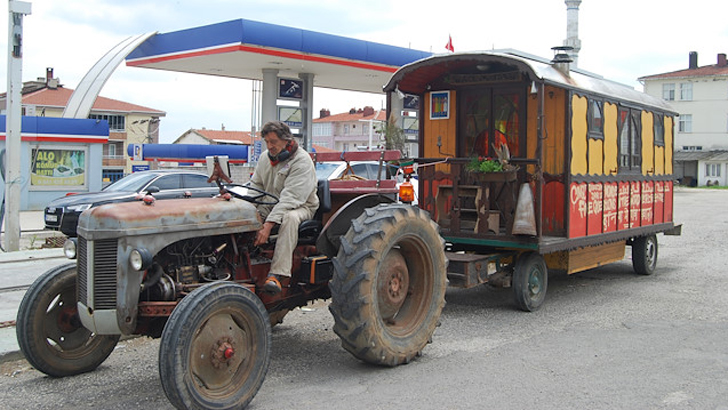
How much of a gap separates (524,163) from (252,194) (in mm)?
3950

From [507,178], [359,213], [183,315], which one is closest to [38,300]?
[183,315]

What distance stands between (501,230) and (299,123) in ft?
47.9

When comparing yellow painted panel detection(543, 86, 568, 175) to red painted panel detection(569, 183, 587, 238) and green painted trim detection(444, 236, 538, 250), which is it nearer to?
red painted panel detection(569, 183, 587, 238)

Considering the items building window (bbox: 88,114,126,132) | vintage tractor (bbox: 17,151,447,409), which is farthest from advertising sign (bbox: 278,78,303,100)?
building window (bbox: 88,114,126,132)

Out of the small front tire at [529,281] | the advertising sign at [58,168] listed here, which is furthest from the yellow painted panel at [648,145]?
the advertising sign at [58,168]

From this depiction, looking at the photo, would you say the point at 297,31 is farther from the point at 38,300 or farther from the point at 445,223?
the point at 38,300

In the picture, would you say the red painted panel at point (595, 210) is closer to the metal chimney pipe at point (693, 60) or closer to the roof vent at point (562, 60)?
the roof vent at point (562, 60)

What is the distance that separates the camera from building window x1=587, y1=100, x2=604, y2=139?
30.9 feet

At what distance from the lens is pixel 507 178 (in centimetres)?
853

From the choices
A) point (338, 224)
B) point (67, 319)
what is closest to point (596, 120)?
point (338, 224)

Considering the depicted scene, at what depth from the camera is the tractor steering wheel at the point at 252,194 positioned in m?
5.90

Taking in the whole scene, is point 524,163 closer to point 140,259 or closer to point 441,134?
point 441,134

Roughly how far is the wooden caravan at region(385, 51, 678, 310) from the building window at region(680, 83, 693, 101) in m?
57.1

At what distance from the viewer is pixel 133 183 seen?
15.6 metres
